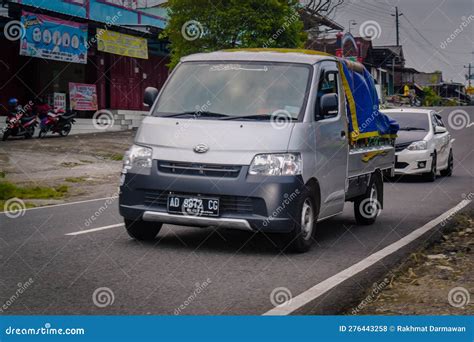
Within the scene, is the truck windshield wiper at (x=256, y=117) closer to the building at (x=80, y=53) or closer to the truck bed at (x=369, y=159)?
the truck bed at (x=369, y=159)

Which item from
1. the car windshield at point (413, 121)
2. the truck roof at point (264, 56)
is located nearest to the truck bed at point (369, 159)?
the truck roof at point (264, 56)

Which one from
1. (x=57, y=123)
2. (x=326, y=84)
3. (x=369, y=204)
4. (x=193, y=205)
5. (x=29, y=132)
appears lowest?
(x=29, y=132)

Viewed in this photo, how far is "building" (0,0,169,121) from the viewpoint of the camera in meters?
24.7

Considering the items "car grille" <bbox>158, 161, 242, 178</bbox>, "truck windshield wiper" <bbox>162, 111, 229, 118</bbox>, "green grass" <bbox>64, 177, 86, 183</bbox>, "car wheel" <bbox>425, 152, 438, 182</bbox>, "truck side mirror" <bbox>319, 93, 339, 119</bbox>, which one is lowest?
"green grass" <bbox>64, 177, 86, 183</bbox>

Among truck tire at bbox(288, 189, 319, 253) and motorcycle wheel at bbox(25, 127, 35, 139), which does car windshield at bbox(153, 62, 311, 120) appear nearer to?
truck tire at bbox(288, 189, 319, 253)

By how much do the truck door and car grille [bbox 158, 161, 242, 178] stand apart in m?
1.05

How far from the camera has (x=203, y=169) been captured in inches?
316

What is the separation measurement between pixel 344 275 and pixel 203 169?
178 centimetres

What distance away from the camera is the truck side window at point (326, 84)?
8.90 m

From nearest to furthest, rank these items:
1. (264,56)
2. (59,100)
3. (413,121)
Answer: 1. (264,56)
2. (413,121)
3. (59,100)

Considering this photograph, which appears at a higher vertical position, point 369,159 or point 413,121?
point 369,159

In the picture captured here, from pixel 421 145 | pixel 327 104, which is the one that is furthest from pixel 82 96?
pixel 327 104

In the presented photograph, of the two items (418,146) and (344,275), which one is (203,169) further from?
(418,146)

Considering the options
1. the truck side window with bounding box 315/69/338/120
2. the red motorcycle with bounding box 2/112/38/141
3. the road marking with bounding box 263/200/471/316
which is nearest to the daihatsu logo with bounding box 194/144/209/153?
A: the truck side window with bounding box 315/69/338/120
